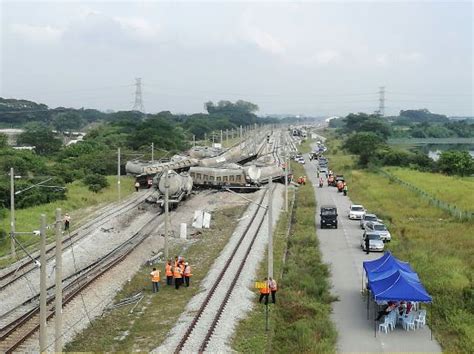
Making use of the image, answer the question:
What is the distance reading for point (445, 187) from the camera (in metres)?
62.8

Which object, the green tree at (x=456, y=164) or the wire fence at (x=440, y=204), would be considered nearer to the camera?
the wire fence at (x=440, y=204)

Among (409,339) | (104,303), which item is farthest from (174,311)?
(409,339)

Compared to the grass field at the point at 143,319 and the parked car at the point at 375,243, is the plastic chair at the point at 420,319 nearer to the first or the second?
the grass field at the point at 143,319

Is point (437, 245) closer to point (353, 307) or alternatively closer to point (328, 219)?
point (328, 219)

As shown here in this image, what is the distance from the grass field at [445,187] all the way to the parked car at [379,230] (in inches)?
528

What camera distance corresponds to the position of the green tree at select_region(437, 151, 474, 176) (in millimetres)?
83250

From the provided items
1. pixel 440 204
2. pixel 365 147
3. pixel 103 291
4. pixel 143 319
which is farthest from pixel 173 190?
pixel 365 147

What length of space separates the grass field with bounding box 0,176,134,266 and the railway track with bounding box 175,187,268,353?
A: 39.2ft

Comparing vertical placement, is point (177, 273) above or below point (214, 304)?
above

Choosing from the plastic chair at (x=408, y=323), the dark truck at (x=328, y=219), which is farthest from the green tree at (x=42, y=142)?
the plastic chair at (x=408, y=323)

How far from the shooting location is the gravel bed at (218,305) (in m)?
19.3

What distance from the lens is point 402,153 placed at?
9400 centimetres

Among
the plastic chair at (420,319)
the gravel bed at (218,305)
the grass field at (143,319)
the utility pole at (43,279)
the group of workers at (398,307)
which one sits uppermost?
the utility pole at (43,279)

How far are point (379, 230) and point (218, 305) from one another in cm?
1682
